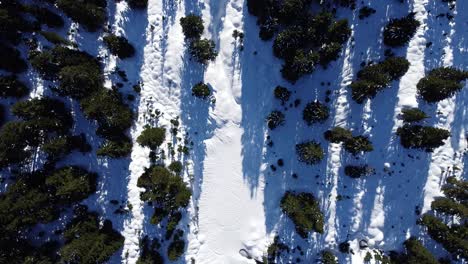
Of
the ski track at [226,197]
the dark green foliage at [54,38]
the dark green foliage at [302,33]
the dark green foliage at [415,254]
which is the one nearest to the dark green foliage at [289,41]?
the dark green foliage at [302,33]

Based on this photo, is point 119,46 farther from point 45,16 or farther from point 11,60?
point 11,60

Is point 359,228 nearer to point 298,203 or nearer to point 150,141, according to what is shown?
point 298,203

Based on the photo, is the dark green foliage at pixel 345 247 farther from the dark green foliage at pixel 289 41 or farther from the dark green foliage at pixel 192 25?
the dark green foliage at pixel 192 25

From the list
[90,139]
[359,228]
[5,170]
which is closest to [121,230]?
[90,139]

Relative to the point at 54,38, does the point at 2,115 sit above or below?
below

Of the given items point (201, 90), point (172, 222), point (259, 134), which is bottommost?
point (172, 222)

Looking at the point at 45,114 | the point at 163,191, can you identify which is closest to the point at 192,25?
the point at 45,114

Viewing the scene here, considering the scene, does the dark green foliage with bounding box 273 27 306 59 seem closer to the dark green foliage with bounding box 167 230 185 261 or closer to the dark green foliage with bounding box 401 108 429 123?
the dark green foliage with bounding box 401 108 429 123
